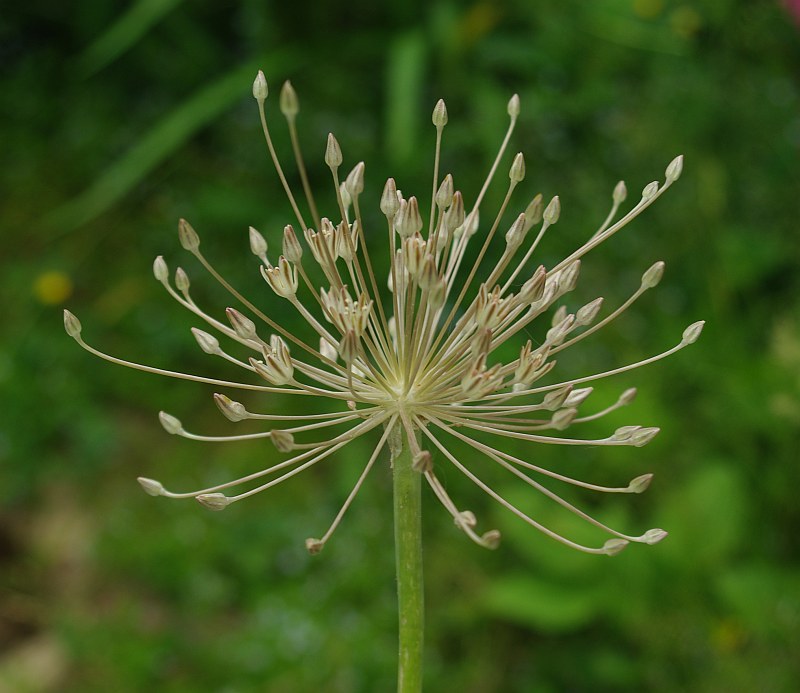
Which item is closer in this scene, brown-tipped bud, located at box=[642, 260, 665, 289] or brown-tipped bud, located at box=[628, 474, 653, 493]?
brown-tipped bud, located at box=[628, 474, 653, 493]

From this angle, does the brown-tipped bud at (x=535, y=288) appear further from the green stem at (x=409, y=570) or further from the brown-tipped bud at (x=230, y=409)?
the brown-tipped bud at (x=230, y=409)

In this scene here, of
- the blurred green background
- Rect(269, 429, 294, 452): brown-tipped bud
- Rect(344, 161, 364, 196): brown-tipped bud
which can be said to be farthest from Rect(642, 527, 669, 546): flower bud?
the blurred green background

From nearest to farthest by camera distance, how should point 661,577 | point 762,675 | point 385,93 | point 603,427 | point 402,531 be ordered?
point 402,531
point 762,675
point 661,577
point 603,427
point 385,93

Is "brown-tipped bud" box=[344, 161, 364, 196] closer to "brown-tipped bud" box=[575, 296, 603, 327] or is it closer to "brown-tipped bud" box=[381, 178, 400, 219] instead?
"brown-tipped bud" box=[381, 178, 400, 219]

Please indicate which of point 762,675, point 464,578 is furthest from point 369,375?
point 464,578

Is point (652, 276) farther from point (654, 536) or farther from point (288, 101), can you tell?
point (288, 101)

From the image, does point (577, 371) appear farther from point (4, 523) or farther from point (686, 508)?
point (4, 523)

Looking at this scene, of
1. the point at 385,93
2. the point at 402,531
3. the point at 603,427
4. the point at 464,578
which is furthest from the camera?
the point at 385,93

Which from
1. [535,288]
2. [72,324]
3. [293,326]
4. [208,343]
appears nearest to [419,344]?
[535,288]
